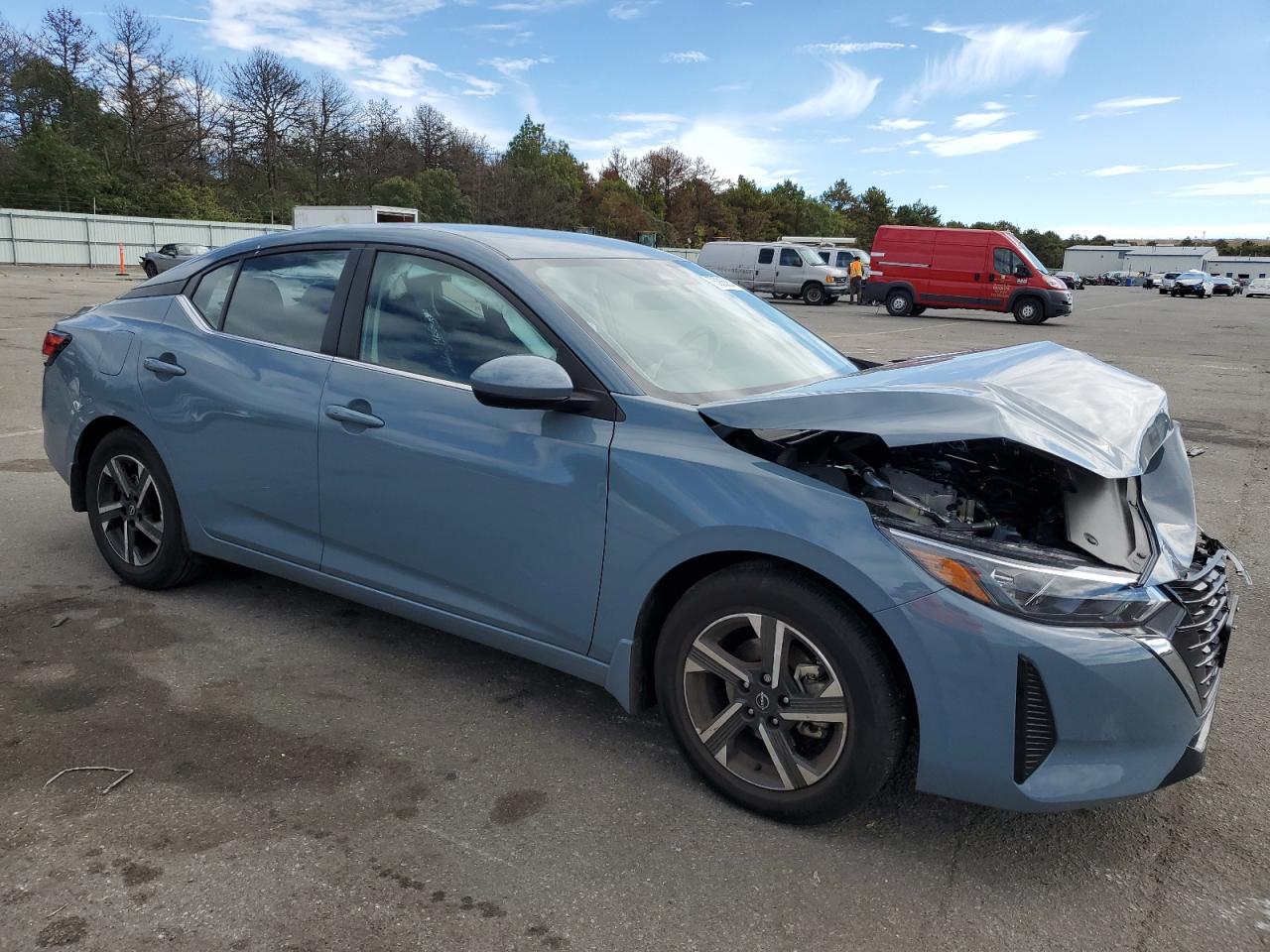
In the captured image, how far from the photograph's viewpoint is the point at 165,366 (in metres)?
3.97

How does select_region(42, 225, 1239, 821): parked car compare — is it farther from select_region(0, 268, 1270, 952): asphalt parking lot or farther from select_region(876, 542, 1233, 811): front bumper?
select_region(0, 268, 1270, 952): asphalt parking lot

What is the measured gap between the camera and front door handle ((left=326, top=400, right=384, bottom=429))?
330 centimetres

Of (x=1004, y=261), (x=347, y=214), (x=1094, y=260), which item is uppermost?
(x=1094, y=260)

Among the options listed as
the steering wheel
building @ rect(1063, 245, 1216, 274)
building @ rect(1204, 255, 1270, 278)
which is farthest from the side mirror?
building @ rect(1204, 255, 1270, 278)

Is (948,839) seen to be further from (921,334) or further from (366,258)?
(921,334)

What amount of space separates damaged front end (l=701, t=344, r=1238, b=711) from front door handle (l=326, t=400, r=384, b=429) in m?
1.19

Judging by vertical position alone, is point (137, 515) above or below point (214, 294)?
below

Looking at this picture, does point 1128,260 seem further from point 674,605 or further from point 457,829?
point 457,829

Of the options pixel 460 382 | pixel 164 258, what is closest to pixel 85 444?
pixel 460 382

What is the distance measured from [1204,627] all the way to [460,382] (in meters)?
2.23

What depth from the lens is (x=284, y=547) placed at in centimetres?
367

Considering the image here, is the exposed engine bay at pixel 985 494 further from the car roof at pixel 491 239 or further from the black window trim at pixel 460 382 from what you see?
the car roof at pixel 491 239

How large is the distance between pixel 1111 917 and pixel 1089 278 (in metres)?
109

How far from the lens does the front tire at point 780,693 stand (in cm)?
246
